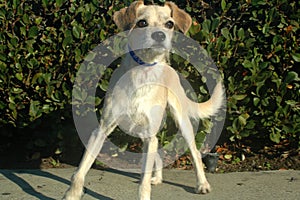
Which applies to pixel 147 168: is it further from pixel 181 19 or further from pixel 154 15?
pixel 181 19

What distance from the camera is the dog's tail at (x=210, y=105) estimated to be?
18.8ft

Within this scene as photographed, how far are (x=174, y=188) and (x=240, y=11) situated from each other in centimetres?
213

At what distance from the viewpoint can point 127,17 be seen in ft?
17.0

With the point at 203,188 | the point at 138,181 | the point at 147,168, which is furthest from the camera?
the point at 138,181

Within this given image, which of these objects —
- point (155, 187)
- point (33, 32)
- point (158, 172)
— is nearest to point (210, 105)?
point (158, 172)

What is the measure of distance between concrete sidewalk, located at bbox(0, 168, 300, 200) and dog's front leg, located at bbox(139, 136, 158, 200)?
0.31 meters

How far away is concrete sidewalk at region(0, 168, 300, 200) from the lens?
5082mm

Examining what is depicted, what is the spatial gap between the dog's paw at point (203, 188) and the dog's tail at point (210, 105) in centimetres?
82

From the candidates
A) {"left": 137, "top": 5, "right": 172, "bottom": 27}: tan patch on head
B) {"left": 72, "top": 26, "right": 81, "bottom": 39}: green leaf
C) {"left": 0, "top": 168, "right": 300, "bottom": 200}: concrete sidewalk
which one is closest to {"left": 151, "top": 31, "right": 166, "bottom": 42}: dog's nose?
{"left": 137, "top": 5, "right": 172, "bottom": 27}: tan patch on head

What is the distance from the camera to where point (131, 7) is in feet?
17.0

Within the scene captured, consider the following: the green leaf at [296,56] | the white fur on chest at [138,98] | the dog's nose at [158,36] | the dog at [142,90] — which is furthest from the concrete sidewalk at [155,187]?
the dog's nose at [158,36]

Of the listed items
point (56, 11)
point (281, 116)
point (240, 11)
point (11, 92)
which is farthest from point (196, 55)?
point (11, 92)

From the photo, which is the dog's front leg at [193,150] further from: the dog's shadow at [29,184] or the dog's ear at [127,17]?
the dog's ear at [127,17]

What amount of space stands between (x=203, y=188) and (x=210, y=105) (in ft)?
3.22
